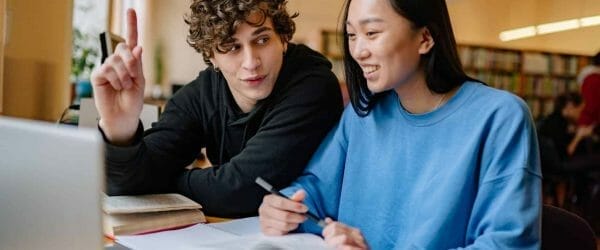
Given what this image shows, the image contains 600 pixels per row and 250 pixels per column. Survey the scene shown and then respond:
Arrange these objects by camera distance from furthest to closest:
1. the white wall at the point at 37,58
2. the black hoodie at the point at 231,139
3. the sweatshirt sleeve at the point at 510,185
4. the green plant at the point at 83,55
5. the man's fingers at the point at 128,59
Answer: the green plant at the point at 83,55, the white wall at the point at 37,58, the black hoodie at the point at 231,139, the man's fingers at the point at 128,59, the sweatshirt sleeve at the point at 510,185

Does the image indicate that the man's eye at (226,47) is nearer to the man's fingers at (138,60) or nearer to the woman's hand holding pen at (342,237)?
the man's fingers at (138,60)

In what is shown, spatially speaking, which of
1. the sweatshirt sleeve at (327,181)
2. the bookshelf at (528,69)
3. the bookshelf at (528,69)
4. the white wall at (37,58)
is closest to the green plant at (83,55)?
A: the white wall at (37,58)

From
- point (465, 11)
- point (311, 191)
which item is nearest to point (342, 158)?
point (311, 191)

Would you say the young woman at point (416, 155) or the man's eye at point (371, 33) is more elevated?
the man's eye at point (371, 33)

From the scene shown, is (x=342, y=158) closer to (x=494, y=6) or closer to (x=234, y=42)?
(x=234, y=42)

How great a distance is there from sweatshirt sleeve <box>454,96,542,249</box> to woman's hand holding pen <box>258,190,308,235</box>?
0.99 feet

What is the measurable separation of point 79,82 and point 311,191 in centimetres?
379

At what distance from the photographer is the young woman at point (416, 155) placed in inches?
35.1

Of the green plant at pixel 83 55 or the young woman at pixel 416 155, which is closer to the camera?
the young woman at pixel 416 155

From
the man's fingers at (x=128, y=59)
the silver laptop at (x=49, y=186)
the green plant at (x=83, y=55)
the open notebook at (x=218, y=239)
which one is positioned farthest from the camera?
the green plant at (x=83, y=55)

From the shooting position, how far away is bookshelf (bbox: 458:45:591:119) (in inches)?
262

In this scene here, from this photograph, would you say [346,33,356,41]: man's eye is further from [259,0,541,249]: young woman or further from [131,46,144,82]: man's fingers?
[131,46,144,82]: man's fingers

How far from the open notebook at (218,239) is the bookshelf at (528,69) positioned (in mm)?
5852

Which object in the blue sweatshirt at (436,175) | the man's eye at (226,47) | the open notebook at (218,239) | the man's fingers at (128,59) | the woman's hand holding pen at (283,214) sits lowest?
the open notebook at (218,239)
